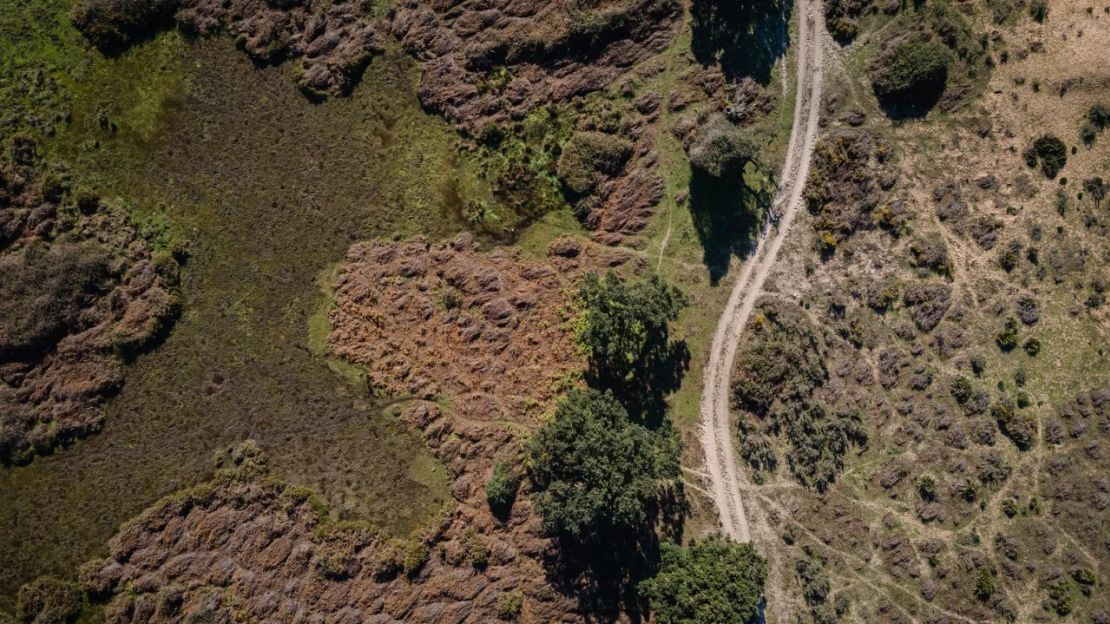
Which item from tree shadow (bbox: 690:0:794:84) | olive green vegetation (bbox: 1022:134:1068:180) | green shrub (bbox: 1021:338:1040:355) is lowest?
green shrub (bbox: 1021:338:1040:355)

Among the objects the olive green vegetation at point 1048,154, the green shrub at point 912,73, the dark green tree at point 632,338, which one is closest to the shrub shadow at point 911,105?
the green shrub at point 912,73

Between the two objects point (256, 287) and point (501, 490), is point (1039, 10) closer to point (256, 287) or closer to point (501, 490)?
point (501, 490)

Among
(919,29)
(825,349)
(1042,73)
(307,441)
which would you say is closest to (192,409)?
(307,441)

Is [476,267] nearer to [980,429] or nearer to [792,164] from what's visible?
[792,164]

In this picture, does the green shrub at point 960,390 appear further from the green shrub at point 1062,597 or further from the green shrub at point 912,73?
the green shrub at point 912,73

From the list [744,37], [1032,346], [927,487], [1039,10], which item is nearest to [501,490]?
[927,487]

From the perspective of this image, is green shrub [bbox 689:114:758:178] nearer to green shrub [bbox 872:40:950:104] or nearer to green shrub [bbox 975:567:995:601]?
green shrub [bbox 872:40:950:104]

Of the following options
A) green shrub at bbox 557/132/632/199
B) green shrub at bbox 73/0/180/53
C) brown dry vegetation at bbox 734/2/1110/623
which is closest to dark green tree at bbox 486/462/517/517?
brown dry vegetation at bbox 734/2/1110/623
